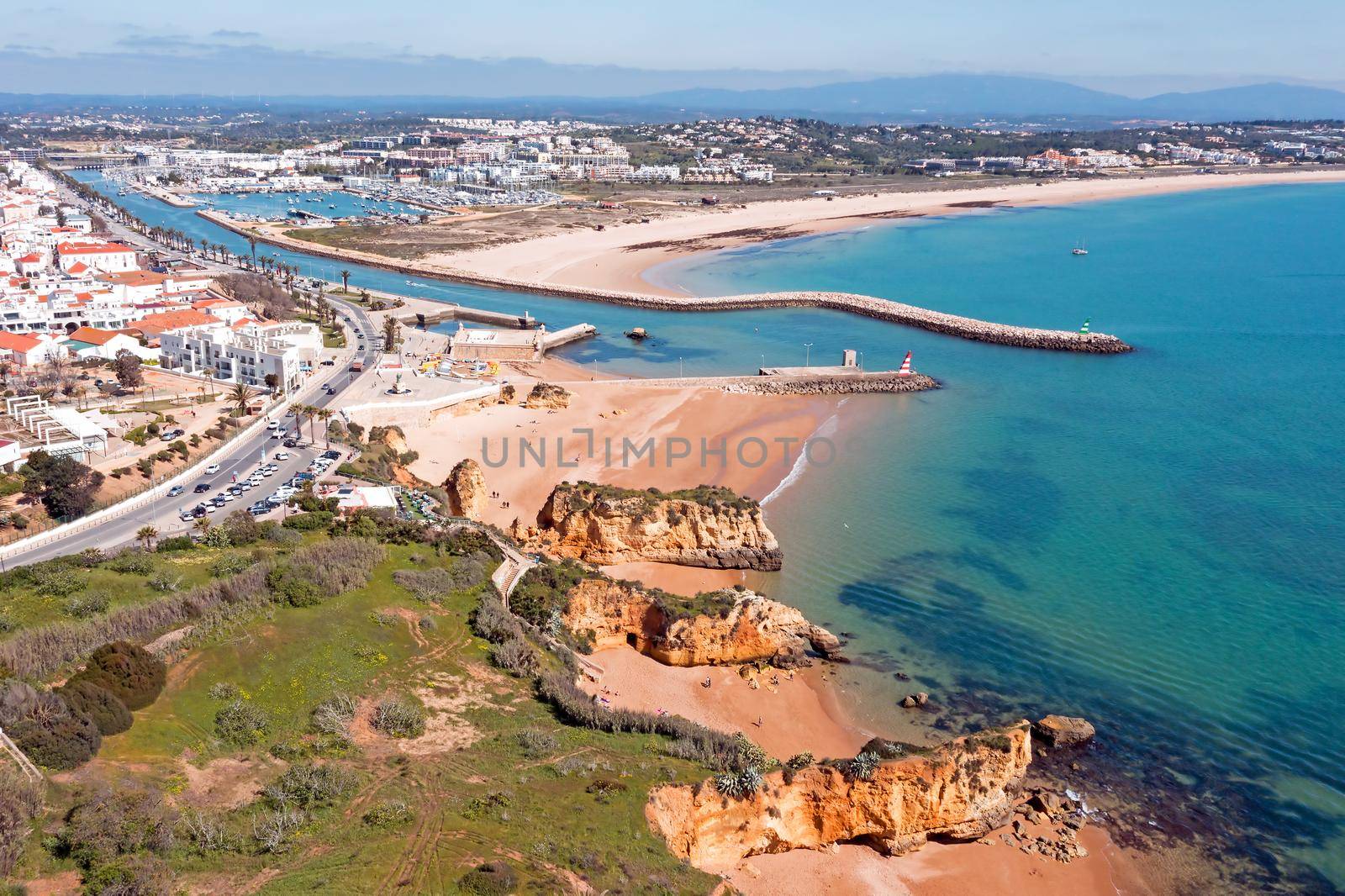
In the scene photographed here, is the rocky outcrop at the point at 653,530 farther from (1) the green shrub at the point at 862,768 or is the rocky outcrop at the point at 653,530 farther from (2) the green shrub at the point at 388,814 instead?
(2) the green shrub at the point at 388,814

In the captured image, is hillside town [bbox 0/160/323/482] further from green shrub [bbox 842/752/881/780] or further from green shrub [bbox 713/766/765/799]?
green shrub [bbox 842/752/881/780]

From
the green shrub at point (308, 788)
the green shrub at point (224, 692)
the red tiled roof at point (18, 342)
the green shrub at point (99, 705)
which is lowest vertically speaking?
the green shrub at point (308, 788)

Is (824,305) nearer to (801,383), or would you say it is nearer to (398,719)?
(801,383)

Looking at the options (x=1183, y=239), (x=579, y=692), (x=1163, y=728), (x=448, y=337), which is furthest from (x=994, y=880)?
(x=1183, y=239)

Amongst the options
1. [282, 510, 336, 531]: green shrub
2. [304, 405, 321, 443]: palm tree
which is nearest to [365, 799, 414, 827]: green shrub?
[282, 510, 336, 531]: green shrub

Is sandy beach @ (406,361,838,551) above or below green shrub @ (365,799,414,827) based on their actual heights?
below

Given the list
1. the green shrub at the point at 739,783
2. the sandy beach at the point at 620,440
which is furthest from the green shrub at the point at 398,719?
the sandy beach at the point at 620,440

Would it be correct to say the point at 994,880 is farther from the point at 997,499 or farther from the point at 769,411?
the point at 769,411
